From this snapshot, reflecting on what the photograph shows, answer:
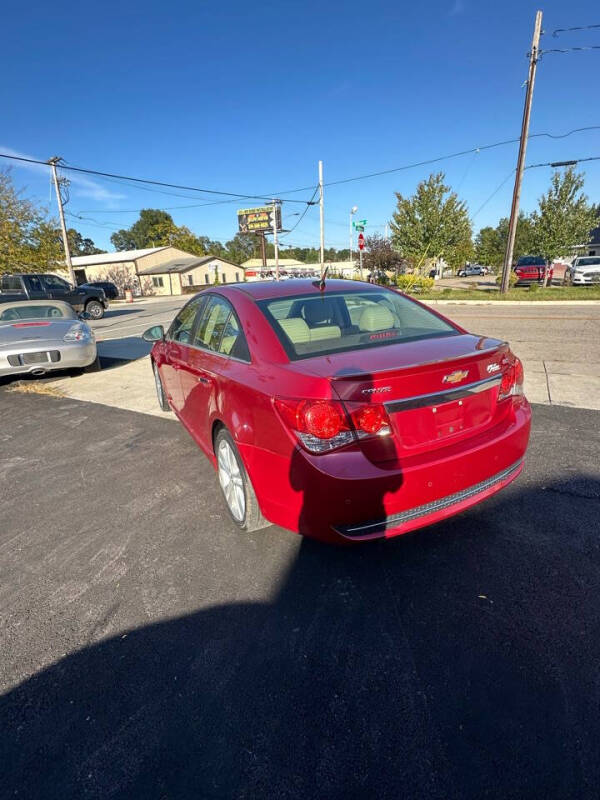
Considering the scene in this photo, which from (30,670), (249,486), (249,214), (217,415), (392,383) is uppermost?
(249,214)

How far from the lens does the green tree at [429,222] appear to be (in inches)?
925

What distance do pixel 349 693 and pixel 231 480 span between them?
1437mm

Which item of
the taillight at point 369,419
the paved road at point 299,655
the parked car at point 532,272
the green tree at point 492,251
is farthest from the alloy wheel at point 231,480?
the green tree at point 492,251

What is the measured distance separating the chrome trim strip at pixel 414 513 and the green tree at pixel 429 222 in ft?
80.0

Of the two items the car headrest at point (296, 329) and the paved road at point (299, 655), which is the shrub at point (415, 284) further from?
the car headrest at point (296, 329)

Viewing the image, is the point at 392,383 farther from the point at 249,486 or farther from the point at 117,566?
the point at 117,566

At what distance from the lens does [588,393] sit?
5047 mm

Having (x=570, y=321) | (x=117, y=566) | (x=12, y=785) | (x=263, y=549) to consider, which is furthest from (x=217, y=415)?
(x=570, y=321)

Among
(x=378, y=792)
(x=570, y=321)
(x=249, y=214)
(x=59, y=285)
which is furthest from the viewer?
(x=249, y=214)

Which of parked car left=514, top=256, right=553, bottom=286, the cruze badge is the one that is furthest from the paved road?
parked car left=514, top=256, right=553, bottom=286

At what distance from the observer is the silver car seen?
646cm

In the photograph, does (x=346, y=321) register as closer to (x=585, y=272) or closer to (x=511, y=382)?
(x=511, y=382)

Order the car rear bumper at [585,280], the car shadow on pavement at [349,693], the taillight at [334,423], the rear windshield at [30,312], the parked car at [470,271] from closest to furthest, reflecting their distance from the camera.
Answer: the car shadow on pavement at [349,693]
the taillight at [334,423]
the rear windshield at [30,312]
the car rear bumper at [585,280]
the parked car at [470,271]

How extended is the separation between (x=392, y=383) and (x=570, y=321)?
10675 mm
